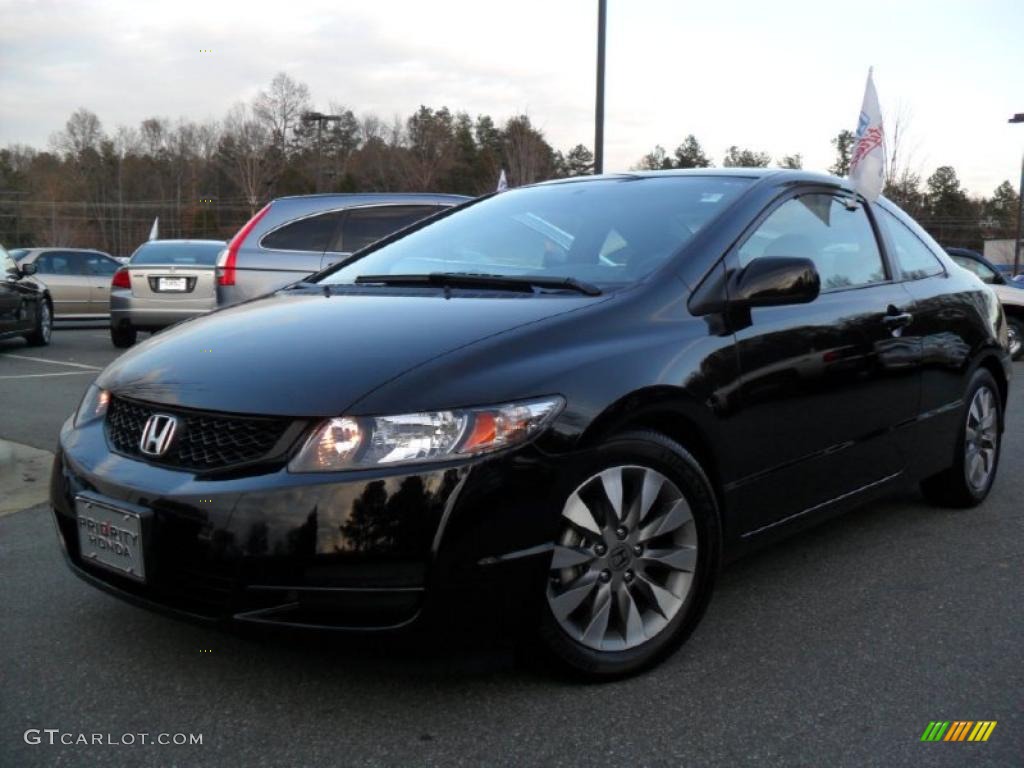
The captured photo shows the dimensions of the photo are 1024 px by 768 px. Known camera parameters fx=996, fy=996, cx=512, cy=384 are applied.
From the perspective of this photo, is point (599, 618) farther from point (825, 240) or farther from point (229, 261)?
point (229, 261)

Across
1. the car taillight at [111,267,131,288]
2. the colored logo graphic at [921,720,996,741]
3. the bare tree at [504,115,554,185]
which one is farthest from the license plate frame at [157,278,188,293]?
the bare tree at [504,115,554,185]

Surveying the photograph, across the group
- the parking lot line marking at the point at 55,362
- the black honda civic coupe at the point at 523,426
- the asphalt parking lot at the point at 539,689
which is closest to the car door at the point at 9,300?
the parking lot line marking at the point at 55,362

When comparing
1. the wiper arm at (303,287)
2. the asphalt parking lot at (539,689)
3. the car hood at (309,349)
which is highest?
the wiper arm at (303,287)

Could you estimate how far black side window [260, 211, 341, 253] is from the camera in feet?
27.2

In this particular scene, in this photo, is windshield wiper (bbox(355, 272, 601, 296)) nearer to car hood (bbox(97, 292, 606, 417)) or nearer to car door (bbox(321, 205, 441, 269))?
car hood (bbox(97, 292, 606, 417))

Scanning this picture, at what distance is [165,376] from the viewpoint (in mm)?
2744

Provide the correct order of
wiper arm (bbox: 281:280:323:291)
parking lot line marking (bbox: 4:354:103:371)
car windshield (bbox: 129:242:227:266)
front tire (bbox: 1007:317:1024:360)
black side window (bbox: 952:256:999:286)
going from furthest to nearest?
front tire (bbox: 1007:317:1024:360), car windshield (bbox: 129:242:227:266), black side window (bbox: 952:256:999:286), parking lot line marking (bbox: 4:354:103:371), wiper arm (bbox: 281:280:323:291)

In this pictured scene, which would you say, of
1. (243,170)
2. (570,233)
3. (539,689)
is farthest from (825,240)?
(243,170)

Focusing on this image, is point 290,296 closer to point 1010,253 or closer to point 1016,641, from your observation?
point 1016,641

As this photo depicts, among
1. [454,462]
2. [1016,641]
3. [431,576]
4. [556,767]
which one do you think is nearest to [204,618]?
[431,576]

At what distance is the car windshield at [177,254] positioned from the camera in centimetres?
1276

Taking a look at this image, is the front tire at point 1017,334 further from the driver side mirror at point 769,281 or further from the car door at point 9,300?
the car door at point 9,300

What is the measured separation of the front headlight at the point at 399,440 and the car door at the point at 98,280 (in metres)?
16.0

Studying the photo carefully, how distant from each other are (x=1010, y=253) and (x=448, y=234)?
219ft
